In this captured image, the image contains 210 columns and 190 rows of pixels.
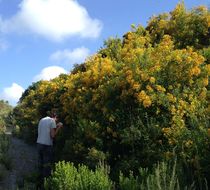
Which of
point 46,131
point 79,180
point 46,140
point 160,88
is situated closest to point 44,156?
point 46,140

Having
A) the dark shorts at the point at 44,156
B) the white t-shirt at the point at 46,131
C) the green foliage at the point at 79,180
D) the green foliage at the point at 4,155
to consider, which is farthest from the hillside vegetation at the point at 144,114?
the green foliage at the point at 4,155

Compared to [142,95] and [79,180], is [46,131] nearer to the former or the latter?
[142,95]

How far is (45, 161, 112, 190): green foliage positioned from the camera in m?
7.84

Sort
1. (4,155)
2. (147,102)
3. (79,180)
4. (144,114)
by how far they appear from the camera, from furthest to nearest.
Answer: (4,155), (144,114), (147,102), (79,180)

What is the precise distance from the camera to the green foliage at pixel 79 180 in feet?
25.7

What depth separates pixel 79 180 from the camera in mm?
8133

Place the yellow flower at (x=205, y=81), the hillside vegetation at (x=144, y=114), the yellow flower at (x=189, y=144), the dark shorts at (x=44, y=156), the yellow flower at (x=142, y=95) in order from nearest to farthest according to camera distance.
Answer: the yellow flower at (x=189, y=144) < the hillside vegetation at (x=144, y=114) < the yellow flower at (x=142, y=95) < the yellow flower at (x=205, y=81) < the dark shorts at (x=44, y=156)

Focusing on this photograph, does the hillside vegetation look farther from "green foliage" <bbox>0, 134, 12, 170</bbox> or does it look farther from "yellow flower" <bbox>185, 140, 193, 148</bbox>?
"green foliage" <bbox>0, 134, 12, 170</bbox>

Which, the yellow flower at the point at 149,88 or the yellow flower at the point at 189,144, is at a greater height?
the yellow flower at the point at 149,88

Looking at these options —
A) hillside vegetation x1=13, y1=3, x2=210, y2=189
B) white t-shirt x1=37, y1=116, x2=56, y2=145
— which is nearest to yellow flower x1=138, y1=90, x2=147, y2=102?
hillside vegetation x1=13, y1=3, x2=210, y2=189

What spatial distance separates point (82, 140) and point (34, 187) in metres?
1.50

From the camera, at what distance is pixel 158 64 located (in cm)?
1068

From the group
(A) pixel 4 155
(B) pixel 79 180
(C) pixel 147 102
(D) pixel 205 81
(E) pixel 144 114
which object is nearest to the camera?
(B) pixel 79 180

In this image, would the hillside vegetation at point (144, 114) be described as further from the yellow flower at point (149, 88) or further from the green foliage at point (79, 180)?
the green foliage at point (79, 180)
